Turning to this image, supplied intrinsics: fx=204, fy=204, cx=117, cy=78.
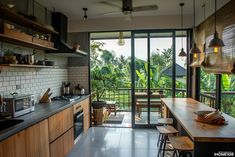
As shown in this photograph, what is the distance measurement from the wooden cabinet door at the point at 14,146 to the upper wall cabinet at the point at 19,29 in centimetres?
122

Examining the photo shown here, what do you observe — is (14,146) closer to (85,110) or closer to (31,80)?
(31,80)

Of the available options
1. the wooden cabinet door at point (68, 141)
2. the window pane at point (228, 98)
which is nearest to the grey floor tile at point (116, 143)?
the wooden cabinet door at point (68, 141)

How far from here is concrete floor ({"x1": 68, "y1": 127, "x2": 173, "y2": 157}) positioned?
12.4 ft

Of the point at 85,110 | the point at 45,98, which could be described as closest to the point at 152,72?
the point at 85,110

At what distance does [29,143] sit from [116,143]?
2.16m

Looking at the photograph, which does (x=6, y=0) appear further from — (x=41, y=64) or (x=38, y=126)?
(x=38, y=126)

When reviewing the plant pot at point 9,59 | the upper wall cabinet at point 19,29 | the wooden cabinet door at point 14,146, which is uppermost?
the upper wall cabinet at point 19,29

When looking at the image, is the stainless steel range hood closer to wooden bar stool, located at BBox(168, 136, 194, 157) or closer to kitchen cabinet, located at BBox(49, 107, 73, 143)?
kitchen cabinet, located at BBox(49, 107, 73, 143)

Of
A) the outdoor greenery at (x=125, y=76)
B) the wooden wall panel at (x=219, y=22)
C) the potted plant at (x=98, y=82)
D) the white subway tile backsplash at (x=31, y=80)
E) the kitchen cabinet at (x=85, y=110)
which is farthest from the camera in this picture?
the potted plant at (x=98, y=82)

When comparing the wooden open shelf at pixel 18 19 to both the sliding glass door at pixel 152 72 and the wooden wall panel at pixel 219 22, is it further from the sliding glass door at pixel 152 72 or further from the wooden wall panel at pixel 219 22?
the wooden wall panel at pixel 219 22

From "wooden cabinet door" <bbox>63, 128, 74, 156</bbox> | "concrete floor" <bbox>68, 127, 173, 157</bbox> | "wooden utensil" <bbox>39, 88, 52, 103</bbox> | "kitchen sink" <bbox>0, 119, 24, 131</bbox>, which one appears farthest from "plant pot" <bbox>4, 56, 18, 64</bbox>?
"concrete floor" <bbox>68, 127, 173, 157</bbox>

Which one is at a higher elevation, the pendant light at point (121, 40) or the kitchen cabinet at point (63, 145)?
the pendant light at point (121, 40)

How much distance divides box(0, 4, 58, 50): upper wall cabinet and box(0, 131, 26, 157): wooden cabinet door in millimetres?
1223

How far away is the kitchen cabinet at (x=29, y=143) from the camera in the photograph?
2096 millimetres
